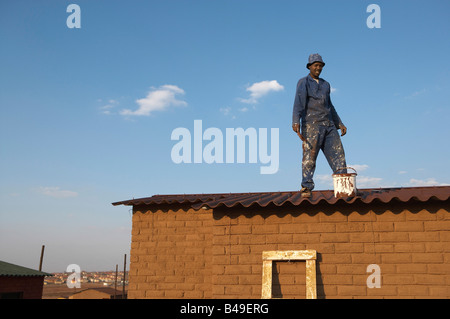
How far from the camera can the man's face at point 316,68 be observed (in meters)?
8.12

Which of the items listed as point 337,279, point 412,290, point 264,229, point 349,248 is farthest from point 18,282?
point 412,290

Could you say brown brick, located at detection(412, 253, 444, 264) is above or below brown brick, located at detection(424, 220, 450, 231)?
below

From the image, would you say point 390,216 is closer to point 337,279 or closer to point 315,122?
point 337,279

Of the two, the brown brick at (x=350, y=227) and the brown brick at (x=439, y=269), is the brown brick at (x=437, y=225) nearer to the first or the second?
the brown brick at (x=439, y=269)

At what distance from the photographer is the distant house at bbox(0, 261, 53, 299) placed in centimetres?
1917

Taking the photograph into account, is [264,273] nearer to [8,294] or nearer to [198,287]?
[198,287]

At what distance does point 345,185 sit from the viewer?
270 inches

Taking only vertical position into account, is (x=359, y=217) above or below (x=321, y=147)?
below

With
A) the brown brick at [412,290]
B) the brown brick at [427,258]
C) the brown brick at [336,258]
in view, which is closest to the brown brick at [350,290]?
the brown brick at [336,258]

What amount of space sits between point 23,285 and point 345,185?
775 inches

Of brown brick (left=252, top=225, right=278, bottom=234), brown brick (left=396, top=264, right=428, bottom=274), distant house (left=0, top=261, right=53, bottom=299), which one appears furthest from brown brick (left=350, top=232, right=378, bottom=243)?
distant house (left=0, top=261, right=53, bottom=299)

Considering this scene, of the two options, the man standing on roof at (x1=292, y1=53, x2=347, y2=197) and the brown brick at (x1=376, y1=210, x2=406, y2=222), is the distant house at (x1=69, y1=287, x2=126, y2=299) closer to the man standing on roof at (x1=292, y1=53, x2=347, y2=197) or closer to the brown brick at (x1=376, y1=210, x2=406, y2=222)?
the man standing on roof at (x1=292, y1=53, x2=347, y2=197)
